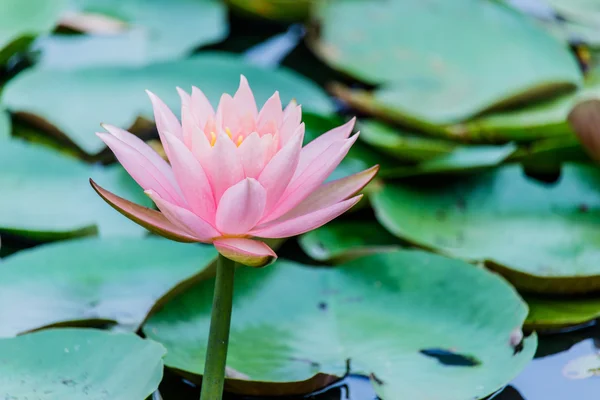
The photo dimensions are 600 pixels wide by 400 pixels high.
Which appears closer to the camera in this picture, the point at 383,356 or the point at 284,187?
the point at 284,187

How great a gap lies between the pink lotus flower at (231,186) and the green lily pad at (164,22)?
3.66ft

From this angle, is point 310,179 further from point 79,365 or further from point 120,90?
point 120,90

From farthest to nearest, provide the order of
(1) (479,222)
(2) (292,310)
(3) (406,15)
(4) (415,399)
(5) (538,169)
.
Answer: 1. (3) (406,15)
2. (5) (538,169)
3. (1) (479,222)
4. (2) (292,310)
5. (4) (415,399)

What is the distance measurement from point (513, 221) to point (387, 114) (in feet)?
1.26

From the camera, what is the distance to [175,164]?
0.73 m

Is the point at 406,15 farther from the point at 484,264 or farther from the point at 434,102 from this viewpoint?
the point at 484,264

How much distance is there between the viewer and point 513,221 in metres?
1.36

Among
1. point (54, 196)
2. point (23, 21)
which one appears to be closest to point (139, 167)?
point (54, 196)

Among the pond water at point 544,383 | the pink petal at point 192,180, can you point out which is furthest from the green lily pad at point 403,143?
the pink petal at point 192,180

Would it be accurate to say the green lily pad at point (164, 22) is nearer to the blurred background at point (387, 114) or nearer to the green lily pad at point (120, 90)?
the blurred background at point (387, 114)

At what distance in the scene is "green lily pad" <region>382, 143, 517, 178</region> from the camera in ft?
4.47

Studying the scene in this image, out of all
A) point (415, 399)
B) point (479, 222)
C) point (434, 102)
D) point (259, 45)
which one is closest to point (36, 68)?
point (259, 45)

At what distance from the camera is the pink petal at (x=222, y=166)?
71 cm

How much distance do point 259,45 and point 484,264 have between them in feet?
3.56
